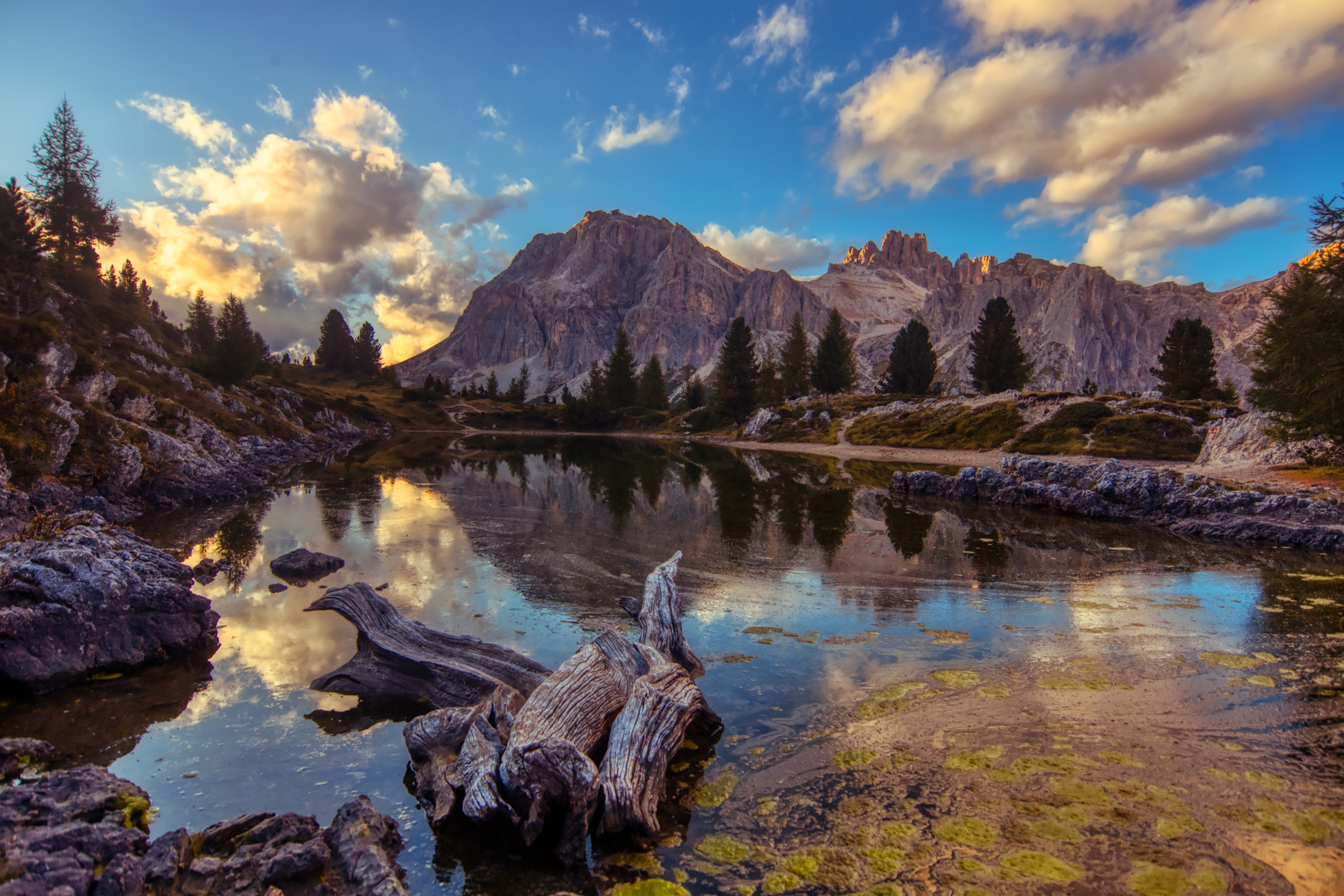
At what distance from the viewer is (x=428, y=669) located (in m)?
10.4

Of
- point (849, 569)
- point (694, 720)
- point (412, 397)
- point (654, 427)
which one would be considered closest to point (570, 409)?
point (654, 427)

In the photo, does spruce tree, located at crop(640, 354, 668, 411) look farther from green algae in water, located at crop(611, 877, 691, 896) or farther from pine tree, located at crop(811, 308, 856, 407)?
green algae in water, located at crop(611, 877, 691, 896)

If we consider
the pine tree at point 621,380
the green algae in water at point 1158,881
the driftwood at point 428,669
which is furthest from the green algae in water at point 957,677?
the pine tree at point 621,380

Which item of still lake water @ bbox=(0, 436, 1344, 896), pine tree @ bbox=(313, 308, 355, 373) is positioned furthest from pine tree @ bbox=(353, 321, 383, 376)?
still lake water @ bbox=(0, 436, 1344, 896)

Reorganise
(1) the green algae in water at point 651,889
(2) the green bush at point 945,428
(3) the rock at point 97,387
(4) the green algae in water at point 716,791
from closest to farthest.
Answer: (1) the green algae in water at point 651,889
(4) the green algae in water at point 716,791
(3) the rock at point 97,387
(2) the green bush at point 945,428

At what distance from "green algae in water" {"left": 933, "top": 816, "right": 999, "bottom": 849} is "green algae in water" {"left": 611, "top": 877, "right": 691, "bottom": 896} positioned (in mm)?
2919

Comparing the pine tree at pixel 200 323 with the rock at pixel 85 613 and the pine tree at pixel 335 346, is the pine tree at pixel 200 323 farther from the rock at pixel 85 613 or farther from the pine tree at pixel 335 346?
the rock at pixel 85 613

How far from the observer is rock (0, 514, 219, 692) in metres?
10.1

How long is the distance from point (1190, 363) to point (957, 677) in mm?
99320

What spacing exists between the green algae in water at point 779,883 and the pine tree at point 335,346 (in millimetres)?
178430

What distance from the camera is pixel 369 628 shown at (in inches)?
458

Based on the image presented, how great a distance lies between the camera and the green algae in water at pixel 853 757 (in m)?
8.01

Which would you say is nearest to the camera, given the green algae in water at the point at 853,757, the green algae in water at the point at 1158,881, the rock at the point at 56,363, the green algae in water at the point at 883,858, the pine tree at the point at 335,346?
the green algae in water at the point at 1158,881

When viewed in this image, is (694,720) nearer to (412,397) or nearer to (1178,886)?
(1178,886)
